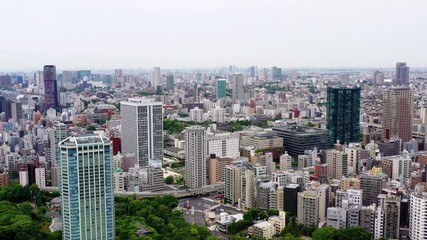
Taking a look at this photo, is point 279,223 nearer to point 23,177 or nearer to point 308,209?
point 308,209

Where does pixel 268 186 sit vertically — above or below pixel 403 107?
below

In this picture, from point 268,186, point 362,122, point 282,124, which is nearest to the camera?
point 268,186

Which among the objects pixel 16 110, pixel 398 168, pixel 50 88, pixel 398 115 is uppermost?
pixel 50 88

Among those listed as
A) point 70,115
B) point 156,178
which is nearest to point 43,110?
point 70,115

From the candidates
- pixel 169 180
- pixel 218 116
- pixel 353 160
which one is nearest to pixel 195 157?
pixel 169 180

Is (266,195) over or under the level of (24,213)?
over

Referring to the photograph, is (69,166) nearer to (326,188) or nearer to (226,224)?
→ (226,224)

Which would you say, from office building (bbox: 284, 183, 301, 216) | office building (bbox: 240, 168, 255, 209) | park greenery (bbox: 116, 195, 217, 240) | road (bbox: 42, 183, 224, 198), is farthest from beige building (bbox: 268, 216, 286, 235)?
road (bbox: 42, 183, 224, 198)
